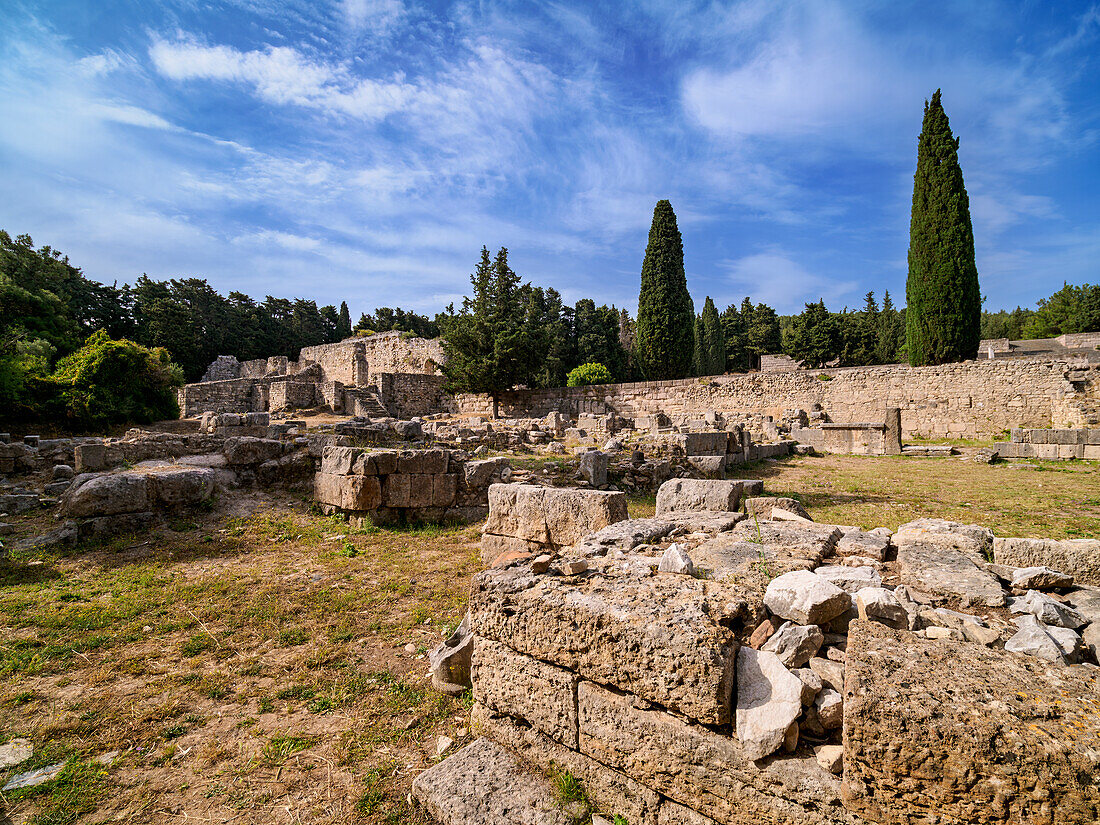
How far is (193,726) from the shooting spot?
3189mm

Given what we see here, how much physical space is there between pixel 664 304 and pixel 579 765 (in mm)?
29899

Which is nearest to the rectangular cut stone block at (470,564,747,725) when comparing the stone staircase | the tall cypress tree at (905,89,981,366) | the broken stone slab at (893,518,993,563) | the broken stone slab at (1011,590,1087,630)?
the broken stone slab at (1011,590,1087,630)

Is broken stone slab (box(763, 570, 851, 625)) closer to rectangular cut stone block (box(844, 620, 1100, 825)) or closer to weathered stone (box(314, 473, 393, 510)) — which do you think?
rectangular cut stone block (box(844, 620, 1100, 825))

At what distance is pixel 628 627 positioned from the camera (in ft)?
7.43

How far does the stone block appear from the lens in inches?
378

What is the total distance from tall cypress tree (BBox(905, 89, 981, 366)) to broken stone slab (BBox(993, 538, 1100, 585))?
81.7ft

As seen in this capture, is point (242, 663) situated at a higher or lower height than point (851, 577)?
lower

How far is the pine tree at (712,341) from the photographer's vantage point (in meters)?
47.6

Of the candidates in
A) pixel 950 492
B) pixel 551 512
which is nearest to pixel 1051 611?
pixel 551 512

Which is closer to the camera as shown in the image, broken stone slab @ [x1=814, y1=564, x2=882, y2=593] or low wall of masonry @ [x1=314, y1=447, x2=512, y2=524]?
broken stone slab @ [x1=814, y1=564, x2=882, y2=593]

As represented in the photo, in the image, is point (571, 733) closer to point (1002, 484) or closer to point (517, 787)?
point (517, 787)

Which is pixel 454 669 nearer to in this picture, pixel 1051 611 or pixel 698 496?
pixel 698 496

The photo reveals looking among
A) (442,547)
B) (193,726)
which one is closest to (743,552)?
(193,726)

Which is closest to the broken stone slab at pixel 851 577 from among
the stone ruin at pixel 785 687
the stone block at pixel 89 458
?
the stone ruin at pixel 785 687
